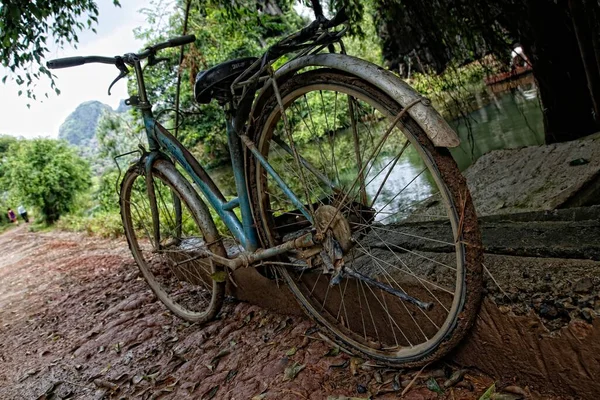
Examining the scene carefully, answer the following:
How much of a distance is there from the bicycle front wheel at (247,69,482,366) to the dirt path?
0.12 m

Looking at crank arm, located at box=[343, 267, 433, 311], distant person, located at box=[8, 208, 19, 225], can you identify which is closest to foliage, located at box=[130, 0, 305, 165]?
crank arm, located at box=[343, 267, 433, 311]

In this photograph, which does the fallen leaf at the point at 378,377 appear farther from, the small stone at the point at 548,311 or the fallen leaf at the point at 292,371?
the small stone at the point at 548,311

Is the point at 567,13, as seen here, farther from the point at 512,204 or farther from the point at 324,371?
the point at 324,371

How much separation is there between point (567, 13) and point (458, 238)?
11.0 ft

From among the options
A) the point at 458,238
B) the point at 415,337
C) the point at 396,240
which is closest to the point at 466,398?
the point at 415,337

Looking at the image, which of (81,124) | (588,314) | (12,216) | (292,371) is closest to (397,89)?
(588,314)

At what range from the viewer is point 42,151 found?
16.8 m

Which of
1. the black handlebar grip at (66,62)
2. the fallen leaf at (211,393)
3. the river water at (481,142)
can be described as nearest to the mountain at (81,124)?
the river water at (481,142)

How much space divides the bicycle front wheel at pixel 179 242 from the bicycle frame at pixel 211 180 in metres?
0.07

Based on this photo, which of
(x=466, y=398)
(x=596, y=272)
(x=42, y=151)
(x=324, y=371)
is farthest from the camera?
(x=42, y=151)

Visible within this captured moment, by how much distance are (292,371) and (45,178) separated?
18438 mm

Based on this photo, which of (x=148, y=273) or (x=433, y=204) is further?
(x=433, y=204)

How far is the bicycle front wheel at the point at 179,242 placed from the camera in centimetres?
212

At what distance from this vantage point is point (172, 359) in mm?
2141
